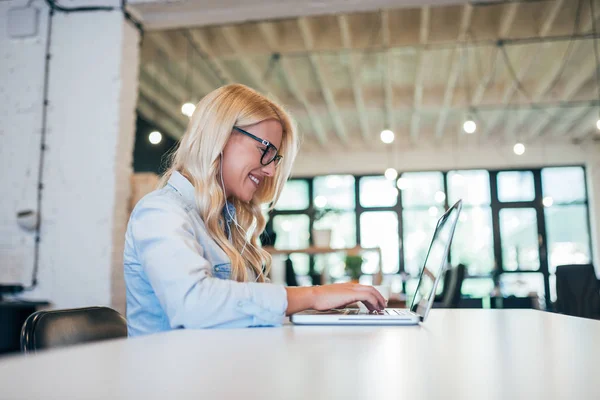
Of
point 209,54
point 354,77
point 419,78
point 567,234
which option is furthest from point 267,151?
point 567,234

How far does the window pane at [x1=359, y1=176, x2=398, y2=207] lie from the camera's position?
1091cm

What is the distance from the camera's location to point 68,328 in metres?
1.03

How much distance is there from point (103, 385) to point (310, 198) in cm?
1086

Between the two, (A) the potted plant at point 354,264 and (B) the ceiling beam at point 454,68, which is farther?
(B) the ceiling beam at point 454,68

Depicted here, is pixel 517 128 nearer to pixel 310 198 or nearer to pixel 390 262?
pixel 390 262

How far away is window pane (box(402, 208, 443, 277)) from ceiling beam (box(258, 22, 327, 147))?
242cm

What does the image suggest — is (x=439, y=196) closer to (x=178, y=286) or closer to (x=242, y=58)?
(x=242, y=58)

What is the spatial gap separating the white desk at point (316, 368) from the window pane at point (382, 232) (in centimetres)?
1006

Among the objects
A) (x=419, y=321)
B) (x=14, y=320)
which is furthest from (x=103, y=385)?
(x=14, y=320)

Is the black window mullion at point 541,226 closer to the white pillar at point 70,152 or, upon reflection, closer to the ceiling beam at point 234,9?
the ceiling beam at point 234,9

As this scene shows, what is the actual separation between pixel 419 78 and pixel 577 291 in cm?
405

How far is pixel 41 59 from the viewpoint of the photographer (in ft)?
11.3

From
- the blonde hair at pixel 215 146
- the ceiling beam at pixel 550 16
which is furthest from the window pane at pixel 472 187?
the blonde hair at pixel 215 146

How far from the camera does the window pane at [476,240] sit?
34.2 feet
